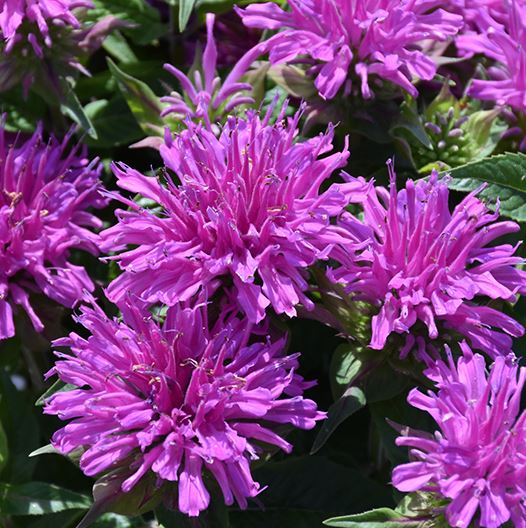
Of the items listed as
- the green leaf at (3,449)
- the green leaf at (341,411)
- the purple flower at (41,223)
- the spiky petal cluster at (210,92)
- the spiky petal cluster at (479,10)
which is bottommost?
the green leaf at (3,449)

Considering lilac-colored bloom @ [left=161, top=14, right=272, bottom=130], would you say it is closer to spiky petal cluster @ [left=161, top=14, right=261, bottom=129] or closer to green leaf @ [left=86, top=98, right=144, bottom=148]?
spiky petal cluster @ [left=161, top=14, right=261, bottom=129]

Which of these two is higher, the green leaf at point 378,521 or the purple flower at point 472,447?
the purple flower at point 472,447

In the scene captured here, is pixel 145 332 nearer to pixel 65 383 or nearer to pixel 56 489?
pixel 65 383

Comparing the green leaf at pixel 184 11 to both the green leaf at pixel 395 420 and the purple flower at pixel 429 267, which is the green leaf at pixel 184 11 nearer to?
the purple flower at pixel 429 267

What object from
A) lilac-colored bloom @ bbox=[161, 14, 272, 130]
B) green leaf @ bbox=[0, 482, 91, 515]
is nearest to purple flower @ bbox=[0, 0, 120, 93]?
lilac-colored bloom @ bbox=[161, 14, 272, 130]

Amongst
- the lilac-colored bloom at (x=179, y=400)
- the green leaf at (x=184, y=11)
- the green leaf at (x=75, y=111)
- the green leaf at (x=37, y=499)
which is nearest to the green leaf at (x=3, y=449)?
the green leaf at (x=37, y=499)

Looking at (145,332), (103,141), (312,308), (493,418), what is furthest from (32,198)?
(493,418)
